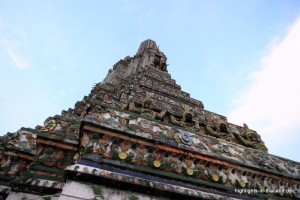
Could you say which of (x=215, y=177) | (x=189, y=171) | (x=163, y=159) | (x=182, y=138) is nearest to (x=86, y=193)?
(x=163, y=159)

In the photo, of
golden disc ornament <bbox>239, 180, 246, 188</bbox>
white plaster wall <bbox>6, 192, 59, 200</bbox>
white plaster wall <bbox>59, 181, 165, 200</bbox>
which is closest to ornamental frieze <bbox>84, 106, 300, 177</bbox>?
golden disc ornament <bbox>239, 180, 246, 188</bbox>

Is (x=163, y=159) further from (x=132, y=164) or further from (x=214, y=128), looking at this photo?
(x=214, y=128)

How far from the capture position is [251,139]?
Result: 787cm

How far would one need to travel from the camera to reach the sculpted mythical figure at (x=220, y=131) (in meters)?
7.25

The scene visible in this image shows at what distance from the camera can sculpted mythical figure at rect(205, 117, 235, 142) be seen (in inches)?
285

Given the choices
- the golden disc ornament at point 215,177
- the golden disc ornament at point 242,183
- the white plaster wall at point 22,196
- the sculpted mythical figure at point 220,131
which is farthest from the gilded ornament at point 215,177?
the white plaster wall at point 22,196

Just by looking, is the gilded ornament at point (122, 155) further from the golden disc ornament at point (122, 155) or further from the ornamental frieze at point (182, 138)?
the ornamental frieze at point (182, 138)

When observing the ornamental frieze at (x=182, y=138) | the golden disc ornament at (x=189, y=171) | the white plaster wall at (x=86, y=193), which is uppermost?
the ornamental frieze at (x=182, y=138)

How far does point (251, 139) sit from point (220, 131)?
3.85ft

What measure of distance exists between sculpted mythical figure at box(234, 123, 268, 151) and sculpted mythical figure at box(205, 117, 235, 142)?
1.49 feet

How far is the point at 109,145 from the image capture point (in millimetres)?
→ 4227

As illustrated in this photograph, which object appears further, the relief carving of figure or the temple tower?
the relief carving of figure

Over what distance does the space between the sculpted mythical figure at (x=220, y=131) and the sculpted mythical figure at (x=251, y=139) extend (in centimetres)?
45

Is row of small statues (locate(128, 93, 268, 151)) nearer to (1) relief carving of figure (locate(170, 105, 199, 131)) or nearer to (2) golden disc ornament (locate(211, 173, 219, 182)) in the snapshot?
(1) relief carving of figure (locate(170, 105, 199, 131))
